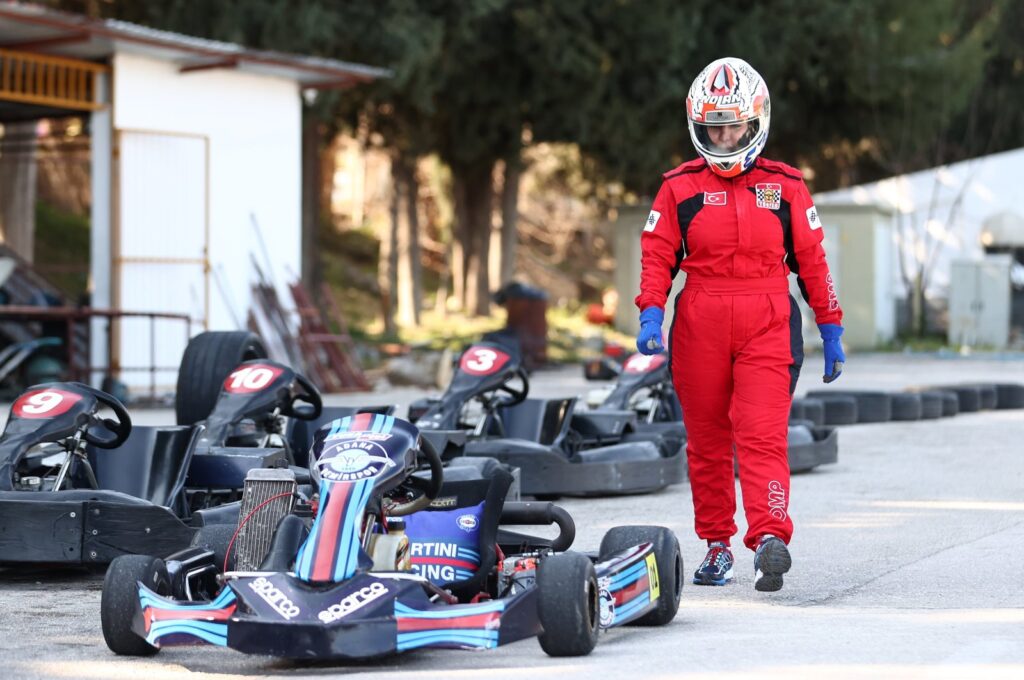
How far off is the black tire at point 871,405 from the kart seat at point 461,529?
8436 millimetres

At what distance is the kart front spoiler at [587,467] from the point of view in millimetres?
8109

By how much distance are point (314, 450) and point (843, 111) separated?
85.9 ft

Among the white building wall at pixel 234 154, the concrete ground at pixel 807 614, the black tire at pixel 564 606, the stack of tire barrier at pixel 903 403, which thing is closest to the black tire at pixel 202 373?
the concrete ground at pixel 807 614

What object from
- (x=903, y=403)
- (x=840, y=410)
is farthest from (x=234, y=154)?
(x=903, y=403)

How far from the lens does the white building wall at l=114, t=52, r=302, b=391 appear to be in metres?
15.8

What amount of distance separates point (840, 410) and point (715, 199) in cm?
727

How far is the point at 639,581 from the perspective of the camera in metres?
4.74

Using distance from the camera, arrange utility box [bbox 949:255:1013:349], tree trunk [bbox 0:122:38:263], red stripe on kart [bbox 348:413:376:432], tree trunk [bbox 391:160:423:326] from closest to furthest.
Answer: red stripe on kart [bbox 348:413:376:432], tree trunk [bbox 0:122:38:263], utility box [bbox 949:255:1013:349], tree trunk [bbox 391:160:423:326]

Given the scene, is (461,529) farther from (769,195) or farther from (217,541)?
(769,195)

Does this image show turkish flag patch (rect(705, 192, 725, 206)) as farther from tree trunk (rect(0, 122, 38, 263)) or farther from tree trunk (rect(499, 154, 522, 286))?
tree trunk (rect(499, 154, 522, 286))

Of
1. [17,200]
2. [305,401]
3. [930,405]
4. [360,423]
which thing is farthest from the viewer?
[17,200]

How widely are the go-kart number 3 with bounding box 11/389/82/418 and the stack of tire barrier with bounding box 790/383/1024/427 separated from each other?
20.5 feet

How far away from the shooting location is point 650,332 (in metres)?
5.54

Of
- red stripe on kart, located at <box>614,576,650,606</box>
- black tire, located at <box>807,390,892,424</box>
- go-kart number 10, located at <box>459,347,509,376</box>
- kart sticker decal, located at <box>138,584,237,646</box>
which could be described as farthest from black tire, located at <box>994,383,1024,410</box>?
kart sticker decal, located at <box>138,584,237,646</box>
